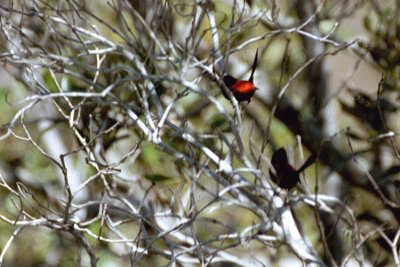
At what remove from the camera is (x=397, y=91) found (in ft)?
12.9

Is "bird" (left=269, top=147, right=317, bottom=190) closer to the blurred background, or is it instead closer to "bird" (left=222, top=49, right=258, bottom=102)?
"bird" (left=222, top=49, right=258, bottom=102)

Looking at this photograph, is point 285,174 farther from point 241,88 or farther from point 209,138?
point 209,138

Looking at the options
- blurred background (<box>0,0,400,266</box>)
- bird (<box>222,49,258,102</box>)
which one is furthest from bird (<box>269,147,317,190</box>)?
blurred background (<box>0,0,400,266</box>)

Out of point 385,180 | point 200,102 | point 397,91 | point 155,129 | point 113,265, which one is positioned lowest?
point 155,129

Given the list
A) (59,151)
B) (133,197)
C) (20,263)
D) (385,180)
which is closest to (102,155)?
(133,197)

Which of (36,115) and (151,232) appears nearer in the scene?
(151,232)

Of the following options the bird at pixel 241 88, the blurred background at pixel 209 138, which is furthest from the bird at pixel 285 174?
the blurred background at pixel 209 138

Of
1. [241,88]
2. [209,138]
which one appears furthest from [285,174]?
[209,138]

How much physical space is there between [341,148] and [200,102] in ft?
2.98

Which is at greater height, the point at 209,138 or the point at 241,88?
the point at 209,138

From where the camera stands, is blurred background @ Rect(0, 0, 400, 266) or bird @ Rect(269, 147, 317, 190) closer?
bird @ Rect(269, 147, 317, 190)

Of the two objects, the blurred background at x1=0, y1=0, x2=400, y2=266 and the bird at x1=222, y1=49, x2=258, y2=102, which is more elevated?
the blurred background at x1=0, y1=0, x2=400, y2=266

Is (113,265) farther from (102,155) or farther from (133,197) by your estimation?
(102,155)

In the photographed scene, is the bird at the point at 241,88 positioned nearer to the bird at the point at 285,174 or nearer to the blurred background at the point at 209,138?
the bird at the point at 285,174
